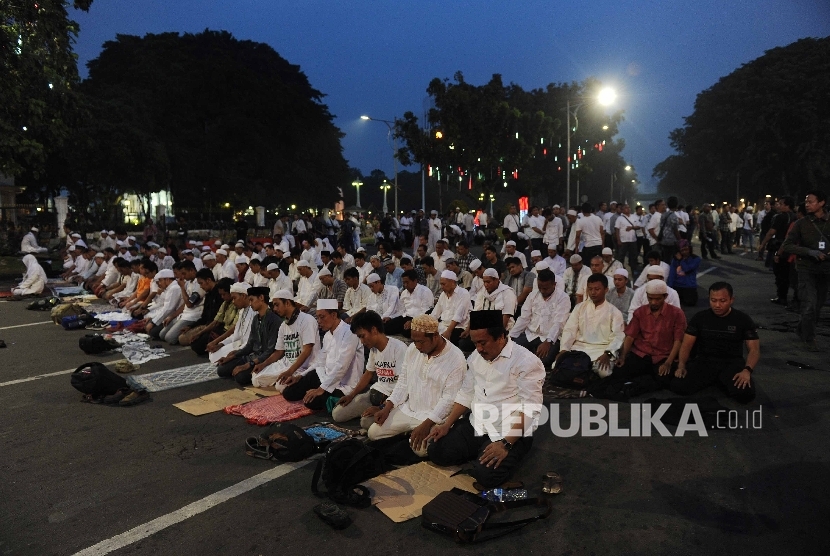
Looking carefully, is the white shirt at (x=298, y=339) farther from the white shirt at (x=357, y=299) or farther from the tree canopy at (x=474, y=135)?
the tree canopy at (x=474, y=135)

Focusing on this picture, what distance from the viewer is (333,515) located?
389 cm

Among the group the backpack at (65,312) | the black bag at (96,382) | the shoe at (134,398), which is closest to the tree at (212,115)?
the backpack at (65,312)

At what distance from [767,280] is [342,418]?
470 inches

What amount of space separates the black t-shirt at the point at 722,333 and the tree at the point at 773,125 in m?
39.8

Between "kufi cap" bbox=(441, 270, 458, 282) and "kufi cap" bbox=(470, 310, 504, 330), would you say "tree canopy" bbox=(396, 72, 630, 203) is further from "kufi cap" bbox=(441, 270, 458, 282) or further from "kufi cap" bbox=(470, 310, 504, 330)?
"kufi cap" bbox=(470, 310, 504, 330)

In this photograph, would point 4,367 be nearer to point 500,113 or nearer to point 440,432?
point 440,432

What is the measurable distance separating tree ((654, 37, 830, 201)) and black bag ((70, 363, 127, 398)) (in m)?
43.4

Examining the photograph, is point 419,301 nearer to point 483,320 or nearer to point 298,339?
point 298,339

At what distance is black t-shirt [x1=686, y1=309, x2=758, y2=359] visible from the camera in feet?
19.4

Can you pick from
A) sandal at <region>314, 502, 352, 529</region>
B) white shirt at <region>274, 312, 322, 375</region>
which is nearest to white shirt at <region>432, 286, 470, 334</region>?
white shirt at <region>274, 312, 322, 375</region>

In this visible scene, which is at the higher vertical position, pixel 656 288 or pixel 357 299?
pixel 656 288

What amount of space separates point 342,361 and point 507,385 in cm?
210

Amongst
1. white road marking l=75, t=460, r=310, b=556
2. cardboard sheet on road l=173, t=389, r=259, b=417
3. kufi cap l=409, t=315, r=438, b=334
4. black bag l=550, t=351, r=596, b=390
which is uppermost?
kufi cap l=409, t=315, r=438, b=334

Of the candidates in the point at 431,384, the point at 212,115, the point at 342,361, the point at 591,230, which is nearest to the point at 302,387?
the point at 342,361
